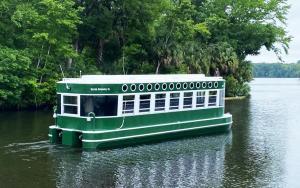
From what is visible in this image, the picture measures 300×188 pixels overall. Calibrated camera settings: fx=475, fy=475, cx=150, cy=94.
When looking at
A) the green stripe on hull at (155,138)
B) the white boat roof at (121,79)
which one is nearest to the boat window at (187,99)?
the white boat roof at (121,79)

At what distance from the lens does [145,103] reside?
25781mm

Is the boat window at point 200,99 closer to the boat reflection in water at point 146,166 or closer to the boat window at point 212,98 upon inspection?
the boat window at point 212,98

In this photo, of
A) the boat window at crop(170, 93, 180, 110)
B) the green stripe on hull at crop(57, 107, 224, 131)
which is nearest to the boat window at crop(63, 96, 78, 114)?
the green stripe on hull at crop(57, 107, 224, 131)

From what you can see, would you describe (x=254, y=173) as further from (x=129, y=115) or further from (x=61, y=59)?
(x=61, y=59)

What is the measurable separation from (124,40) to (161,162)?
31.2 meters

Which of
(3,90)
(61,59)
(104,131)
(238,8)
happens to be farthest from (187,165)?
(238,8)

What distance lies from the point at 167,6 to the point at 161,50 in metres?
4.72

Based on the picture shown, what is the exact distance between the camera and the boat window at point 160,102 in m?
26.4

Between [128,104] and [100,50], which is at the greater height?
[100,50]

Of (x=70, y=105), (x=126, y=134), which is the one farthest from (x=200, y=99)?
(x=70, y=105)

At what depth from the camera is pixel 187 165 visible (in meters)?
20.4

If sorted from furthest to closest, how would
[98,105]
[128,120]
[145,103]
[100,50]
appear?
[100,50] < [145,103] < [128,120] < [98,105]

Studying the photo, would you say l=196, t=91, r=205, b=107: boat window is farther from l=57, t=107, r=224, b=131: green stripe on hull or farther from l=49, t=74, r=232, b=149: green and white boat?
l=57, t=107, r=224, b=131: green stripe on hull

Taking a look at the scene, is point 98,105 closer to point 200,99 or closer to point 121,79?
point 121,79
